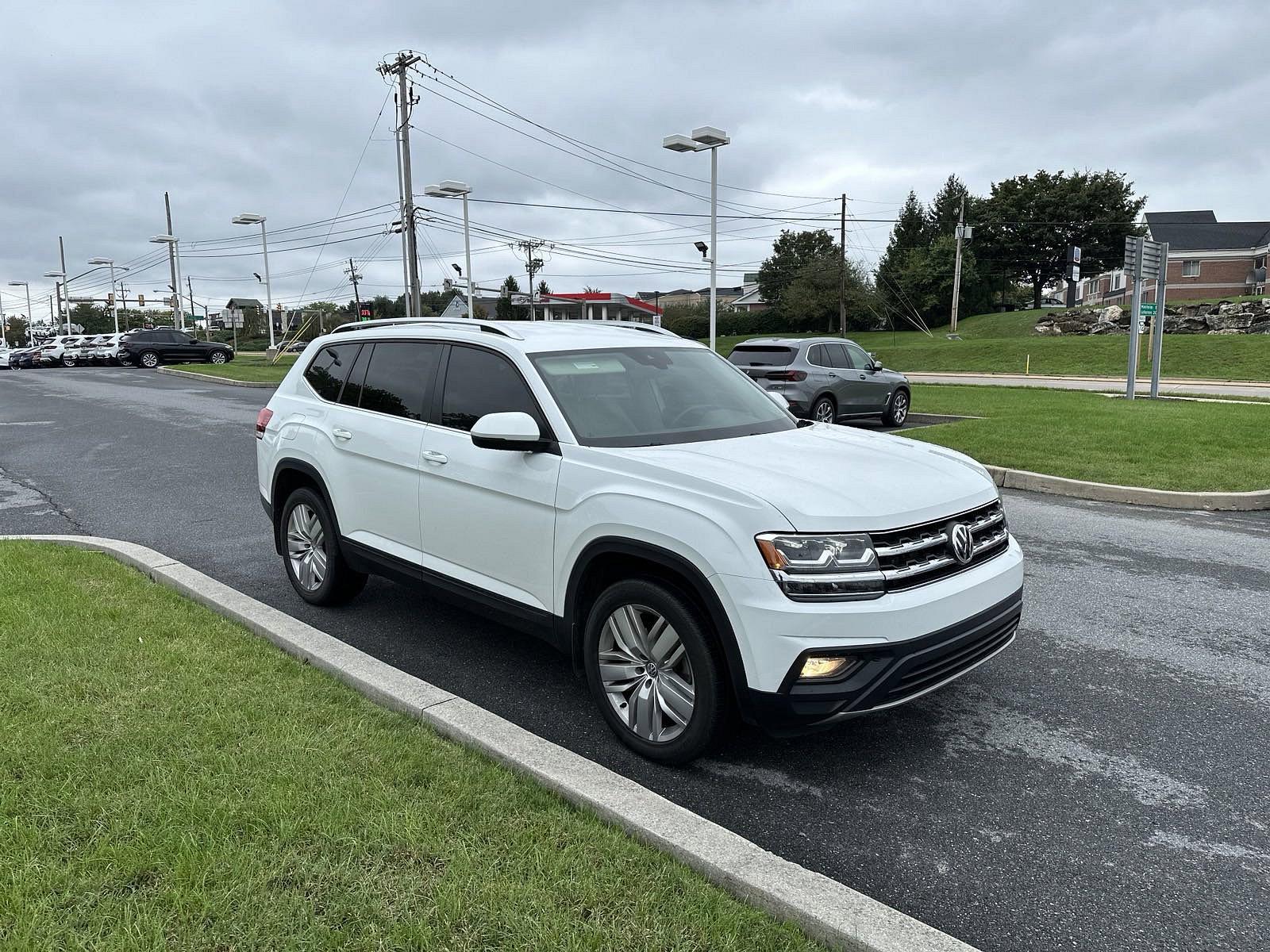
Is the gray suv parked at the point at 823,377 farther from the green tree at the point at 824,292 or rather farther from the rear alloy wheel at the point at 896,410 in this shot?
the green tree at the point at 824,292

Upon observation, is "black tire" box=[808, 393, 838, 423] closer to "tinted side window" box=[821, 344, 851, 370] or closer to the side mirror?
"tinted side window" box=[821, 344, 851, 370]

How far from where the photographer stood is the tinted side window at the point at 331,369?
5.57m

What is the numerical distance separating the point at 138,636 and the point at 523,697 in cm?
208

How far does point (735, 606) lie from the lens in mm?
3244

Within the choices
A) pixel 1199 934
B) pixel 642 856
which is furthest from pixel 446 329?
pixel 1199 934

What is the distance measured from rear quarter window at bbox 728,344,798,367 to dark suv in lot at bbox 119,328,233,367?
1386 inches

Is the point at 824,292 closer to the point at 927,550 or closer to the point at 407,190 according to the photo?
the point at 407,190

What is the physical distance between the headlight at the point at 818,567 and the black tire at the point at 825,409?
11.9m

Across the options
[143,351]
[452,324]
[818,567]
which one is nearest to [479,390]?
[452,324]

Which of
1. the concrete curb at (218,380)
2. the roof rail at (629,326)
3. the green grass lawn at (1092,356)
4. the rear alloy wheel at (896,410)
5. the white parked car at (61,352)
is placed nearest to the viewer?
the roof rail at (629,326)

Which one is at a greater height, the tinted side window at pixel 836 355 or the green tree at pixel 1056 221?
the green tree at pixel 1056 221

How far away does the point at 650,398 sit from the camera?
4539mm

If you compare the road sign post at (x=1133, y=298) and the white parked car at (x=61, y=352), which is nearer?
the road sign post at (x=1133, y=298)

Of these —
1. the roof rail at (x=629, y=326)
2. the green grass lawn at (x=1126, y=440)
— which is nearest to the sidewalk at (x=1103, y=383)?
the green grass lawn at (x=1126, y=440)
